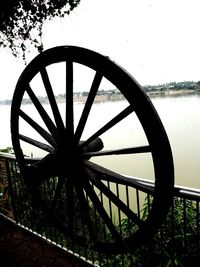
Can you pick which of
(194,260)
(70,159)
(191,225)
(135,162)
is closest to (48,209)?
(70,159)

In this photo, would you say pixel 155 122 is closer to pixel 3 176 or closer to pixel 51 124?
pixel 51 124

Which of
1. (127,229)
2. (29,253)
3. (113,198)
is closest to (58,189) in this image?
(113,198)

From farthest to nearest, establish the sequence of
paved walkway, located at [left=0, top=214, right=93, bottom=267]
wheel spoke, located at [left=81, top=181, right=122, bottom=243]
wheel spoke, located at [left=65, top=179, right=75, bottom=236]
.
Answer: paved walkway, located at [left=0, top=214, right=93, bottom=267] → wheel spoke, located at [left=65, top=179, right=75, bottom=236] → wheel spoke, located at [left=81, top=181, right=122, bottom=243]

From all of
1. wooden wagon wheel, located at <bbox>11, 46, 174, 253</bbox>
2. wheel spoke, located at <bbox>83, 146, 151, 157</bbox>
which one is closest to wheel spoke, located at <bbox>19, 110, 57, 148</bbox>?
wooden wagon wheel, located at <bbox>11, 46, 174, 253</bbox>

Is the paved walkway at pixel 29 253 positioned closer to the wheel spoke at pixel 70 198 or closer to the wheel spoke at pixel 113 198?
the wheel spoke at pixel 70 198

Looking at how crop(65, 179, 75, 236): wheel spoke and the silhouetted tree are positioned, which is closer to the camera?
crop(65, 179, 75, 236): wheel spoke

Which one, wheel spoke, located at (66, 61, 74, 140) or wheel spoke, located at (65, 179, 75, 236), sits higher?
wheel spoke, located at (66, 61, 74, 140)

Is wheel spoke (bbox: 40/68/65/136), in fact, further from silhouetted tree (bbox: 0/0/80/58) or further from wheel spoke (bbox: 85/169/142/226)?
silhouetted tree (bbox: 0/0/80/58)

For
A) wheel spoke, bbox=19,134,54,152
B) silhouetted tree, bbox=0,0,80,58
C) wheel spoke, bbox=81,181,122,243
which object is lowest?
wheel spoke, bbox=81,181,122,243

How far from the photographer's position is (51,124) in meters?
1.74

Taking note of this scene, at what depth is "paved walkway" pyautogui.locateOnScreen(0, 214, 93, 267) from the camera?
2.53 metres

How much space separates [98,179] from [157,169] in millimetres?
396

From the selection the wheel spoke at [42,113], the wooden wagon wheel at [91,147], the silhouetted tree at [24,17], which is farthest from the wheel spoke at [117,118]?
the silhouetted tree at [24,17]

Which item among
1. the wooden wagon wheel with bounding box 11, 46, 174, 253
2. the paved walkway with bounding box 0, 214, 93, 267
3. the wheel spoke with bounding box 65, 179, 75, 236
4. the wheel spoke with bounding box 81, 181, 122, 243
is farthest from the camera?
the paved walkway with bounding box 0, 214, 93, 267
